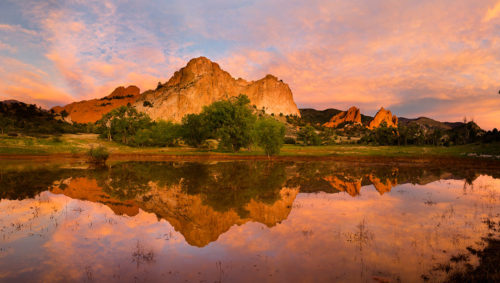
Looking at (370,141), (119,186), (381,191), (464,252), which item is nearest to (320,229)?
(464,252)

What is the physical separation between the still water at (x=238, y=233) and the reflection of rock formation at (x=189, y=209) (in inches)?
2.5

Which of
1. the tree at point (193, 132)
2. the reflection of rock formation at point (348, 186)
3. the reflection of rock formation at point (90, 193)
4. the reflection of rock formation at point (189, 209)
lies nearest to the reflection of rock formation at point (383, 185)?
the reflection of rock formation at point (348, 186)

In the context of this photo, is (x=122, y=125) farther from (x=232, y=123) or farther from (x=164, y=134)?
(x=232, y=123)

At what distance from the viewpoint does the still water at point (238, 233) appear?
791 cm

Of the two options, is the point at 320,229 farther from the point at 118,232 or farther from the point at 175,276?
the point at 118,232

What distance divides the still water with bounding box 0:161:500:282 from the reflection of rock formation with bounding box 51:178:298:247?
63 millimetres

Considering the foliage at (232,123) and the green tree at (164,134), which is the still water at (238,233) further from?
the green tree at (164,134)

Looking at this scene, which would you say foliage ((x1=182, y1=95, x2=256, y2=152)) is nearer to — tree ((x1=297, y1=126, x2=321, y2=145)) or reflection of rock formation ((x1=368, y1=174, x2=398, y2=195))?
reflection of rock formation ((x1=368, y1=174, x2=398, y2=195))

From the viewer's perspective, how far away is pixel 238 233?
1144 centimetres

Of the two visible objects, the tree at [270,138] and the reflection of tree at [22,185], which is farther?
the tree at [270,138]

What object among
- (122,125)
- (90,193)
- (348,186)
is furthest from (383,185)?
(122,125)

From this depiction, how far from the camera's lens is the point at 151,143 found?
9025cm

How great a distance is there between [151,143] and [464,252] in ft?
305

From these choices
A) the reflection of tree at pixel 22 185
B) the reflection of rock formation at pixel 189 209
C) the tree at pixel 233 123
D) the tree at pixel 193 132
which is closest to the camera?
the reflection of rock formation at pixel 189 209
